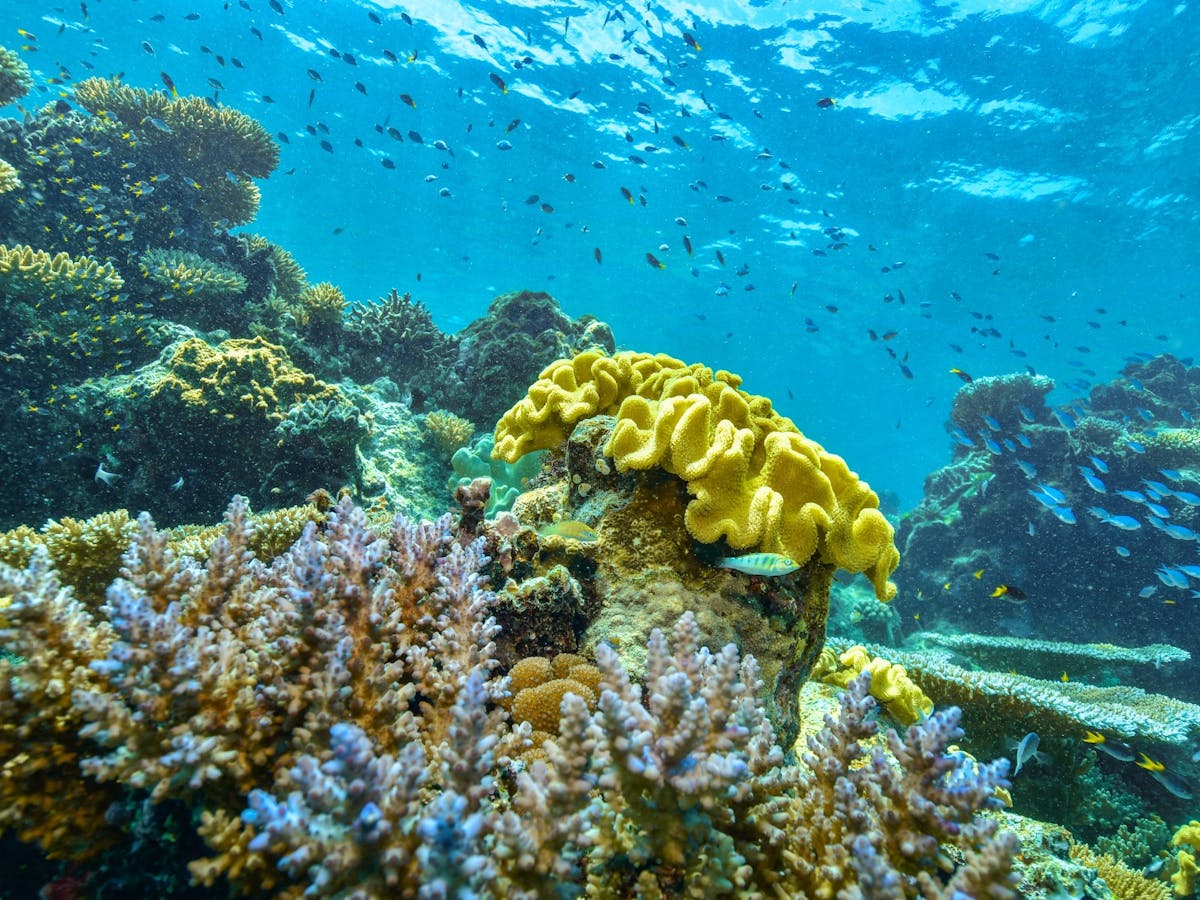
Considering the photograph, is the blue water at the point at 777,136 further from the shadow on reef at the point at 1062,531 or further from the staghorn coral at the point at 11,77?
the shadow on reef at the point at 1062,531

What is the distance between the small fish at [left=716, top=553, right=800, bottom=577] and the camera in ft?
8.55

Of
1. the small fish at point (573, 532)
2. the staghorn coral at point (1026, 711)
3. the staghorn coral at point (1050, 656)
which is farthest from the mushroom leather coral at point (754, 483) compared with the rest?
the staghorn coral at point (1050, 656)

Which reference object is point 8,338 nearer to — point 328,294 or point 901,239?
point 328,294

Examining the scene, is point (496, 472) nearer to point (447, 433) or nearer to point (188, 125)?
point (447, 433)

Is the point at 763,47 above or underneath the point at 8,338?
above

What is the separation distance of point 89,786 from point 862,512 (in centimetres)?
316

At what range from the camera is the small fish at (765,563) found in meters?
2.61

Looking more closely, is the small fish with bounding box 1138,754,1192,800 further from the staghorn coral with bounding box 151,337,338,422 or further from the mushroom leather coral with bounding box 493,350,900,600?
the staghorn coral with bounding box 151,337,338,422

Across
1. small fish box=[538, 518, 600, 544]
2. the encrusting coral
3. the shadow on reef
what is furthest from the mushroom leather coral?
the shadow on reef

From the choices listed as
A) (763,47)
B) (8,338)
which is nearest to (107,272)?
(8,338)

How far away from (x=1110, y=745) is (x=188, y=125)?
15.5 m

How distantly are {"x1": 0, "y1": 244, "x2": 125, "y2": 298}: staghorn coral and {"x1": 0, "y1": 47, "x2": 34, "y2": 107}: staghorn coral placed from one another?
455 cm

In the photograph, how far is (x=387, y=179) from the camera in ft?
113

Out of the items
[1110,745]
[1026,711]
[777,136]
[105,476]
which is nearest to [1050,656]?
[1110,745]
